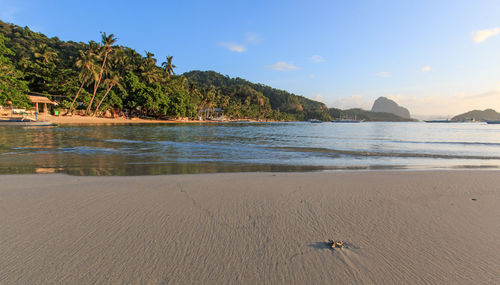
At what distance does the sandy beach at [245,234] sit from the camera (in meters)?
1.73

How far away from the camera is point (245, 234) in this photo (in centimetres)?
236

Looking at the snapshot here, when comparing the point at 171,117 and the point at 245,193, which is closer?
the point at 245,193

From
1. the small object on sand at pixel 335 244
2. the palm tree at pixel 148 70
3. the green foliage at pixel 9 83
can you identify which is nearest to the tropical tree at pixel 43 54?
the green foliage at pixel 9 83

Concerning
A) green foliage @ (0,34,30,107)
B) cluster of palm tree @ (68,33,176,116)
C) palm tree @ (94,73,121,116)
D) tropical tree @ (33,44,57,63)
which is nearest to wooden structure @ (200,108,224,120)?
cluster of palm tree @ (68,33,176,116)

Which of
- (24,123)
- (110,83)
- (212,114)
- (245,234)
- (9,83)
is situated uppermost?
(110,83)

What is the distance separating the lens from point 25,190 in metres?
3.80

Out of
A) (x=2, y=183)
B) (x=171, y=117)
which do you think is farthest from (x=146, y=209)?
(x=171, y=117)

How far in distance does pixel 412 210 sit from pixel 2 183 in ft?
23.1

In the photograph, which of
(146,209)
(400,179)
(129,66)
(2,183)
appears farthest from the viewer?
(129,66)

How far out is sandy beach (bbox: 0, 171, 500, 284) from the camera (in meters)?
1.73

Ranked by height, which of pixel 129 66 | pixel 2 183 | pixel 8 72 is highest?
pixel 129 66

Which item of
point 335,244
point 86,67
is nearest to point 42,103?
point 86,67

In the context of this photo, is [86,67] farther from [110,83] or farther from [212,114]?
[212,114]

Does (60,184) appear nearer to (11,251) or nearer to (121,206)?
(121,206)
